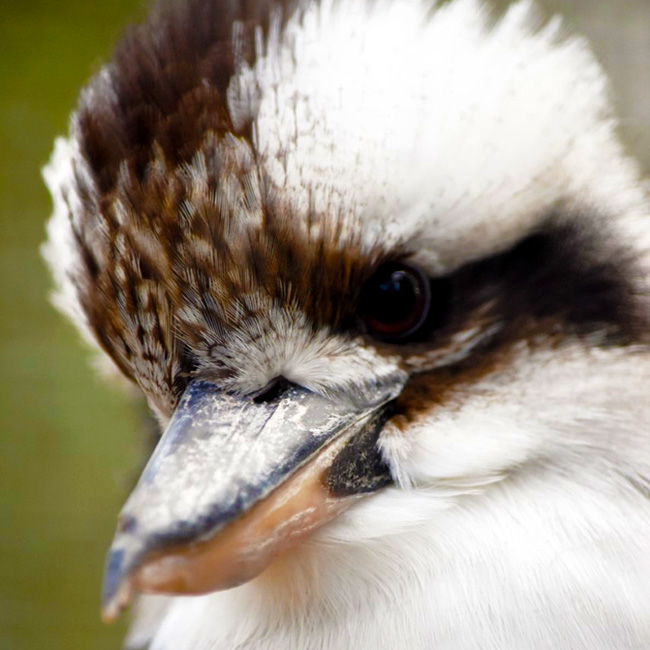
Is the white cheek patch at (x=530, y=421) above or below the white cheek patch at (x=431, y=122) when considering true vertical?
below

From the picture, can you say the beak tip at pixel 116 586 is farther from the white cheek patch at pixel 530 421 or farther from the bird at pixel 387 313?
the white cheek patch at pixel 530 421

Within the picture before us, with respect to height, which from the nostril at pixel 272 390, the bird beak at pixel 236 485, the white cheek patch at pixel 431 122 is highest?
the white cheek patch at pixel 431 122

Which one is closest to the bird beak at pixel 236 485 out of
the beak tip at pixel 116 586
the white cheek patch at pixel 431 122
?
the beak tip at pixel 116 586

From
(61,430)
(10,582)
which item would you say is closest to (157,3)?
(61,430)

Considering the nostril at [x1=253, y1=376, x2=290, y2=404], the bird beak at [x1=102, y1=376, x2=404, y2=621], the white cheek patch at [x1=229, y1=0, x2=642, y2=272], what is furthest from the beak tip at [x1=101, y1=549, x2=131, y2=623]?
the white cheek patch at [x1=229, y1=0, x2=642, y2=272]

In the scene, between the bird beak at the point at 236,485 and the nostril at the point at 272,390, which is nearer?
the bird beak at the point at 236,485

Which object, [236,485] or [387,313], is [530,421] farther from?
[236,485]

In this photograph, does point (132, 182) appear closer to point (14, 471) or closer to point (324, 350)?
point (324, 350)

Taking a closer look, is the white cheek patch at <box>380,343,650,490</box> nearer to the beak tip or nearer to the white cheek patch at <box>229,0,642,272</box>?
the white cheek patch at <box>229,0,642,272</box>
